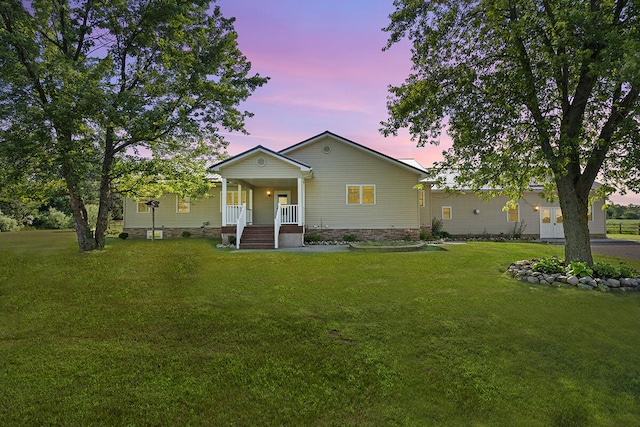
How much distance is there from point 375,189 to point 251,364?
590 inches

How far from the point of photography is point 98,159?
1242 cm

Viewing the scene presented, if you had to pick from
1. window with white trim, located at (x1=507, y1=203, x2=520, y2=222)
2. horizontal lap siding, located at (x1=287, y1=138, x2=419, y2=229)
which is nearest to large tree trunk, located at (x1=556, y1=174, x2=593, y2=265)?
horizontal lap siding, located at (x1=287, y1=138, x2=419, y2=229)

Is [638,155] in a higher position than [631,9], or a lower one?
lower

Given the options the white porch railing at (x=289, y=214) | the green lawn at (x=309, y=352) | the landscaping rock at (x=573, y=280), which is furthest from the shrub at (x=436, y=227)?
the green lawn at (x=309, y=352)

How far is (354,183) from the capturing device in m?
18.3

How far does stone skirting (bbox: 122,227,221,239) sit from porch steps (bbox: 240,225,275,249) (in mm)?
5022

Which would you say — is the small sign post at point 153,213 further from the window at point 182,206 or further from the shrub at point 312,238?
the shrub at point 312,238

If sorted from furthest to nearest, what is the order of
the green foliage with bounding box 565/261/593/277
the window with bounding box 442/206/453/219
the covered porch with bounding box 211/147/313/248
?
the window with bounding box 442/206/453/219 → the covered porch with bounding box 211/147/313/248 → the green foliage with bounding box 565/261/593/277

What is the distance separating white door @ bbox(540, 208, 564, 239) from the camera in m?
21.9

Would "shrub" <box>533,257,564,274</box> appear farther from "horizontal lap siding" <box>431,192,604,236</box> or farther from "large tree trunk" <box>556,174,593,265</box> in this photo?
"horizontal lap siding" <box>431,192,604,236</box>

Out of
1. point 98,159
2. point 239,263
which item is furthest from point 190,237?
point 239,263

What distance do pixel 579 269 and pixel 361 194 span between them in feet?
35.7

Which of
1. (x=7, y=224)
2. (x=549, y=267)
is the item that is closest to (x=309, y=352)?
(x=549, y=267)

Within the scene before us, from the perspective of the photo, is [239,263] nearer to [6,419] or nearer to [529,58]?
[6,419]
